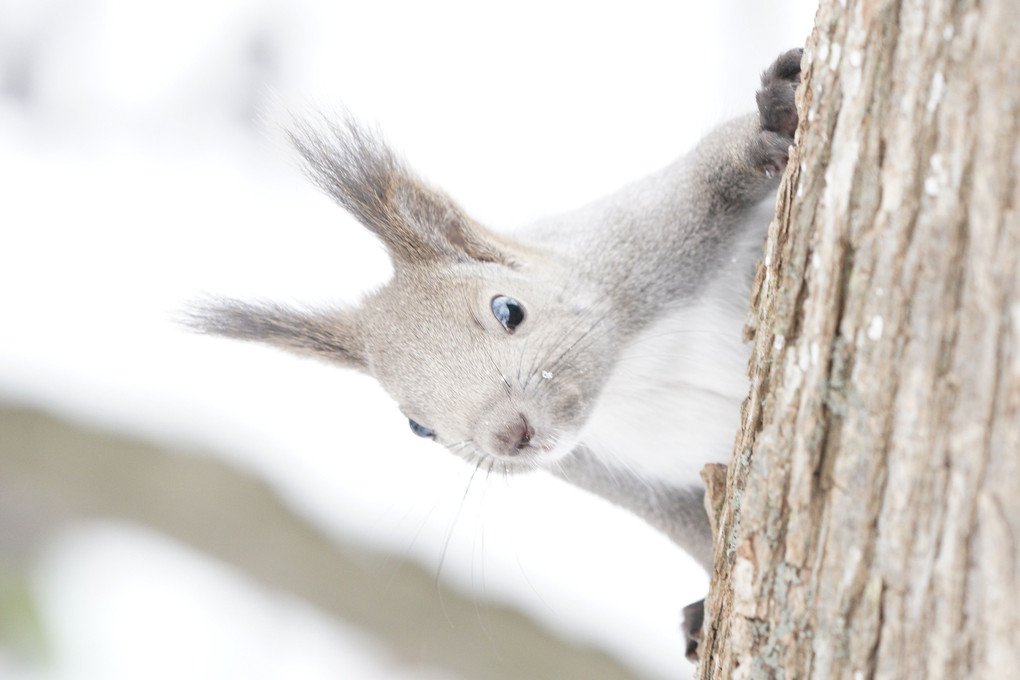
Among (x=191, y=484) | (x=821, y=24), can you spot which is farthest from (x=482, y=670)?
(x=821, y=24)

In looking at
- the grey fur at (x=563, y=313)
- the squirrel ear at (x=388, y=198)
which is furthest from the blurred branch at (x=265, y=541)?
the squirrel ear at (x=388, y=198)

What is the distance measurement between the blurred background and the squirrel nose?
1064 mm

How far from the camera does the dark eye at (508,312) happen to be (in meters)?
1.81

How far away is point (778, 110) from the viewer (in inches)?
65.9

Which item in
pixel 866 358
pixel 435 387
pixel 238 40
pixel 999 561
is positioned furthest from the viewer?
pixel 238 40

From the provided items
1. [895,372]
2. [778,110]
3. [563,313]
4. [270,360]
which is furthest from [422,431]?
[270,360]

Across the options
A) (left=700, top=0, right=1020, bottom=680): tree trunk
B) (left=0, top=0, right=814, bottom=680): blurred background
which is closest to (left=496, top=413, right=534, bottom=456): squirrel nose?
(left=700, top=0, right=1020, bottom=680): tree trunk

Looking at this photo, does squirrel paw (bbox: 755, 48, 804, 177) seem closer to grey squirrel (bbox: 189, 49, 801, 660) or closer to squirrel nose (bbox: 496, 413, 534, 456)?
grey squirrel (bbox: 189, 49, 801, 660)

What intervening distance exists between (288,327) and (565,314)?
0.64 metres

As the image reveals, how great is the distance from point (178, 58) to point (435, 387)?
2.69 m

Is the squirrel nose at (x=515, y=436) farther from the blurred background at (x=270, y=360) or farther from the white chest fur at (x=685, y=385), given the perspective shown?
the blurred background at (x=270, y=360)

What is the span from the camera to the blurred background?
10.2 ft

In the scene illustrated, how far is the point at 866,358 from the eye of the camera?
953 mm

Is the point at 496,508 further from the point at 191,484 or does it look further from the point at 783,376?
the point at 783,376
